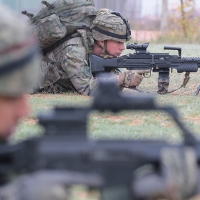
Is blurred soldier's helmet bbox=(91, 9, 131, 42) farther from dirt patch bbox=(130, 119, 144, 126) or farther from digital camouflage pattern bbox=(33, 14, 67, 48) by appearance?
dirt patch bbox=(130, 119, 144, 126)

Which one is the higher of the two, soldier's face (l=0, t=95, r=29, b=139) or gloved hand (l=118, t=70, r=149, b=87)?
soldier's face (l=0, t=95, r=29, b=139)

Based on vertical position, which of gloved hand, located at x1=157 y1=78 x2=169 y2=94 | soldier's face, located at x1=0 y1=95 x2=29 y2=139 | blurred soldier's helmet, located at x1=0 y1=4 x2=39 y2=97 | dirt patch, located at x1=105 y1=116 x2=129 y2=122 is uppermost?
blurred soldier's helmet, located at x1=0 y1=4 x2=39 y2=97

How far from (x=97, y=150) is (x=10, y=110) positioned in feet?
0.93

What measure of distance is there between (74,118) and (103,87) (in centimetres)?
12

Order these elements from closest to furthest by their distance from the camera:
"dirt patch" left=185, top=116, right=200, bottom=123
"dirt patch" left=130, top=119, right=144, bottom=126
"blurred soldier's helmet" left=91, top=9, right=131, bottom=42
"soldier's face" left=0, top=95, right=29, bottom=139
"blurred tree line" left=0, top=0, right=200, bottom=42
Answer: "soldier's face" left=0, top=95, right=29, bottom=139, "dirt patch" left=130, top=119, right=144, bottom=126, "dirt patch" left=185, top=116, right=200, bottom=123, "blurred soldier's helmet" left=91, top=9, right=131, bottom=42, "blurred tree line" left=0, top=0, right=200, bottom=42

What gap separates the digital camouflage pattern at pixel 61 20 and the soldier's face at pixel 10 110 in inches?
259

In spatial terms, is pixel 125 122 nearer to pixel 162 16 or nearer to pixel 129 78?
pixel 129 78

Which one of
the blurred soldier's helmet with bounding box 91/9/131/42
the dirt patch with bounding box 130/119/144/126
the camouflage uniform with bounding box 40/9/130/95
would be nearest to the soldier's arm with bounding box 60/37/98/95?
the camouflage uniform with bounding box 40/9/130/95

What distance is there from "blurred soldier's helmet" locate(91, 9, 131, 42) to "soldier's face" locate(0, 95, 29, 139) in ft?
21.4

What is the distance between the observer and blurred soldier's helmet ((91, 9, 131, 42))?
838cm

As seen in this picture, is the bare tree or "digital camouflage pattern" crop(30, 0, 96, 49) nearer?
"digital camouflage pattern" crop(30, 0, 96, 49)

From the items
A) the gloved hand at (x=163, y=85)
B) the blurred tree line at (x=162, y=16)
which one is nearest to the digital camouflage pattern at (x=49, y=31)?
the gloved hand at (x=163, y=85)

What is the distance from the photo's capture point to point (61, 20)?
859 centimetres

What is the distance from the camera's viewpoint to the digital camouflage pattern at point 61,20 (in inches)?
333
